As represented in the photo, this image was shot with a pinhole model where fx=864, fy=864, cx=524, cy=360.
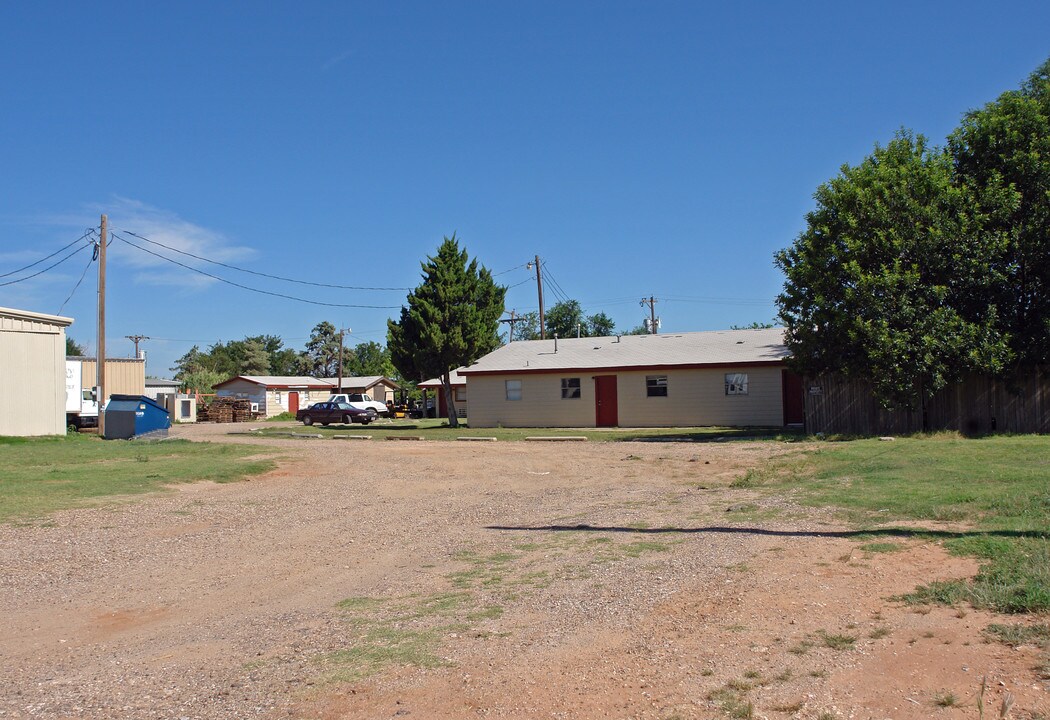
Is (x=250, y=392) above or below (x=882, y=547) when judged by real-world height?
above

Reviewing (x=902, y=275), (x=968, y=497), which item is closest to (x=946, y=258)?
(x=902, y=275)

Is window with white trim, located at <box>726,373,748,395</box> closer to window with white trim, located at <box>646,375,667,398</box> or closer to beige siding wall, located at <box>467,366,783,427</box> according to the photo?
beige siding wall, located at <box>467,366,783,427</box>

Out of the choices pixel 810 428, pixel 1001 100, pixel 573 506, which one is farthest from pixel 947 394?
pixel 573 506

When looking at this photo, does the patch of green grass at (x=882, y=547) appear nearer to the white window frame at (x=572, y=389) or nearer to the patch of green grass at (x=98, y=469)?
the patch of green grass at (x=98, y=469)

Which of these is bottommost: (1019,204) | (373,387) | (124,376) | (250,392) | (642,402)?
(642,402)

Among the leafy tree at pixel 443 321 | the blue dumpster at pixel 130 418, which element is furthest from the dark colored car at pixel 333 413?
the blue dumpster at pixel 130 418

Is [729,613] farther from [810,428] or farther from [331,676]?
[810,428]

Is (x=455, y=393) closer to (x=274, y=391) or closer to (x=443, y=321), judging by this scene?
(x=443, y=321)

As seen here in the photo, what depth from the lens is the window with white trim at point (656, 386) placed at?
3653 centimetres

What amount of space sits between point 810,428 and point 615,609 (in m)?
22.8

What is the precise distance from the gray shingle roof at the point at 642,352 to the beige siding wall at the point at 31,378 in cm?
1701

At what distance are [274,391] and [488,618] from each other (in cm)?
6635

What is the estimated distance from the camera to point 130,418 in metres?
30.3

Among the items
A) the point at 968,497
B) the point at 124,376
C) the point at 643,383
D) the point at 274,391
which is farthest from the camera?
the point at 274,391
